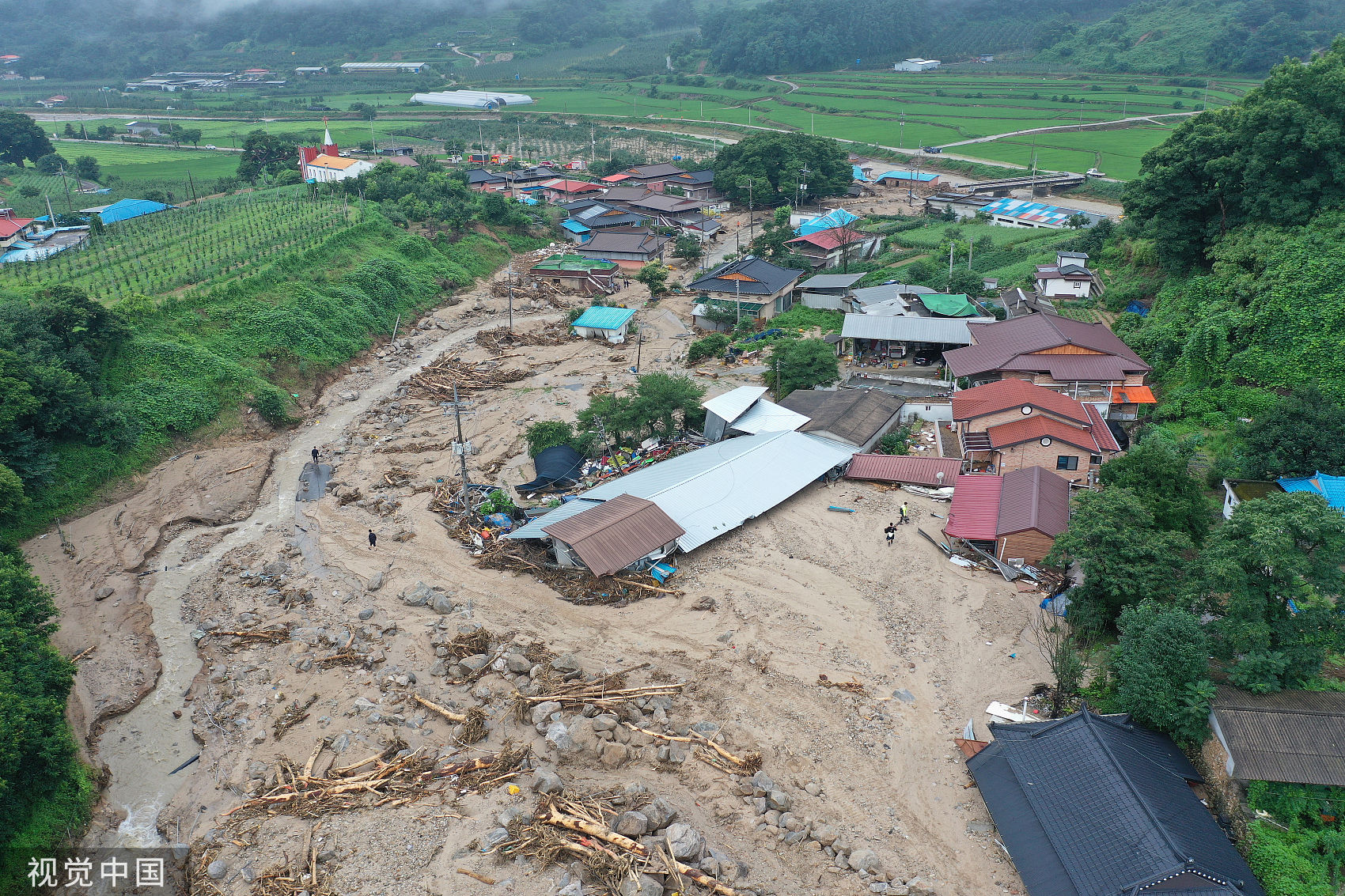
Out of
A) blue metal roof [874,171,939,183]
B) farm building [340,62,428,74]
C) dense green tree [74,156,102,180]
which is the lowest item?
blue metal roof [874,171,939,183]

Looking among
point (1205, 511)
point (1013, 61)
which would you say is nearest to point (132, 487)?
point (1205, 511)

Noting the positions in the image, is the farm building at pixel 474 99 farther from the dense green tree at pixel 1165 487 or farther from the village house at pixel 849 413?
the dense green tree at pixel 1165 487

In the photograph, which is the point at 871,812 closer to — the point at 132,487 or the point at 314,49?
the point at 132,487

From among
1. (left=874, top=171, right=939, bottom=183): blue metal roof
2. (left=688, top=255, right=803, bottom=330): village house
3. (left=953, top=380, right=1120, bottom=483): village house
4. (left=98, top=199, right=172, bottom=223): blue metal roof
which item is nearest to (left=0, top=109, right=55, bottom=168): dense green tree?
(left=98, top=199, right=172, bottom=223): blue metal roof

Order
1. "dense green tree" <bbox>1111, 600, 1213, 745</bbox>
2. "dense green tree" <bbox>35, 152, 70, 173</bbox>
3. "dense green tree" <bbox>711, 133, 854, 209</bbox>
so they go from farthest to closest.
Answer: "dense green tree" <bbox>711, 133, 854, 209</bbox> < "dense green tree" <bbox>35, 152, 70, 173</bbox> < "dense green tree" <bbox>1111, 600, 1213, 745</bbox>

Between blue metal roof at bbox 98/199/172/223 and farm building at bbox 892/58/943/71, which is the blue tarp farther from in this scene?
farm building at bbox 892/58/943/71

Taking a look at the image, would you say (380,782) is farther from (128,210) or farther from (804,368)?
(128,210)
